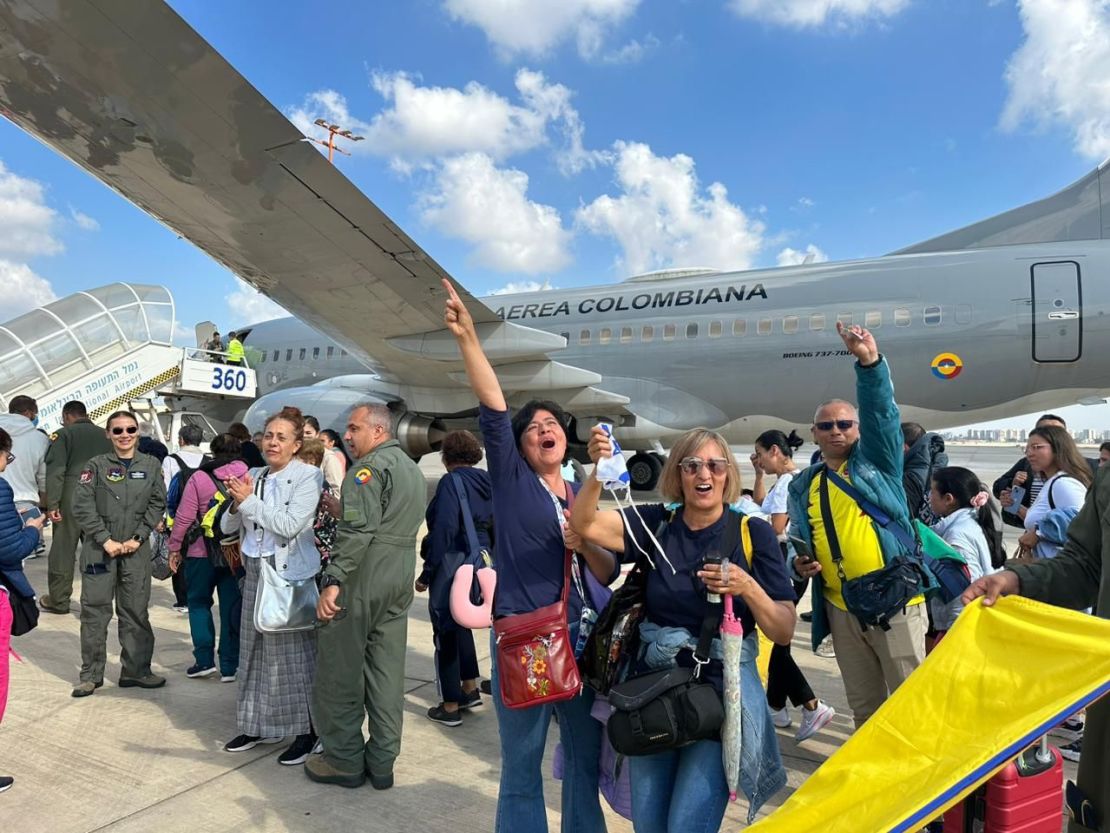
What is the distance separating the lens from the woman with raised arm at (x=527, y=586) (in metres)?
2.48

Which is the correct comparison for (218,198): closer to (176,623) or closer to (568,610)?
(176,623)

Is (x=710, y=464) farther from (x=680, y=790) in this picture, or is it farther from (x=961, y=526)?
(x=961, y=526)

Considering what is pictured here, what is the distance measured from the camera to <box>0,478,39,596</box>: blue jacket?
11.4ft

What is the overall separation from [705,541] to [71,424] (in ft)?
23.3

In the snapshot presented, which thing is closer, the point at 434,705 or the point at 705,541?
the point at 705,541

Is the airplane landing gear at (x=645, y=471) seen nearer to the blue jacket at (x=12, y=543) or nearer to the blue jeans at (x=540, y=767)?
the blue jacket at (x=12, y=543)

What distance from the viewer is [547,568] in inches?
99.0

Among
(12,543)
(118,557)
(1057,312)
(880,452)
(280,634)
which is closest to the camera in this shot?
(880,452)

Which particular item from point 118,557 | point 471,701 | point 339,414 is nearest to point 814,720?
point 471,701

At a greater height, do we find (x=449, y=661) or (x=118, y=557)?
(x=118, y=557)

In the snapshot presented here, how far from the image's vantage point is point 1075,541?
7.60 ft

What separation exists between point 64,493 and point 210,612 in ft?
10.0

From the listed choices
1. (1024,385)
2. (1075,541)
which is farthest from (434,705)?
(1024,385)

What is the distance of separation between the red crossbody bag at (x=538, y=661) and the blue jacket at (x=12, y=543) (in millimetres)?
2619
